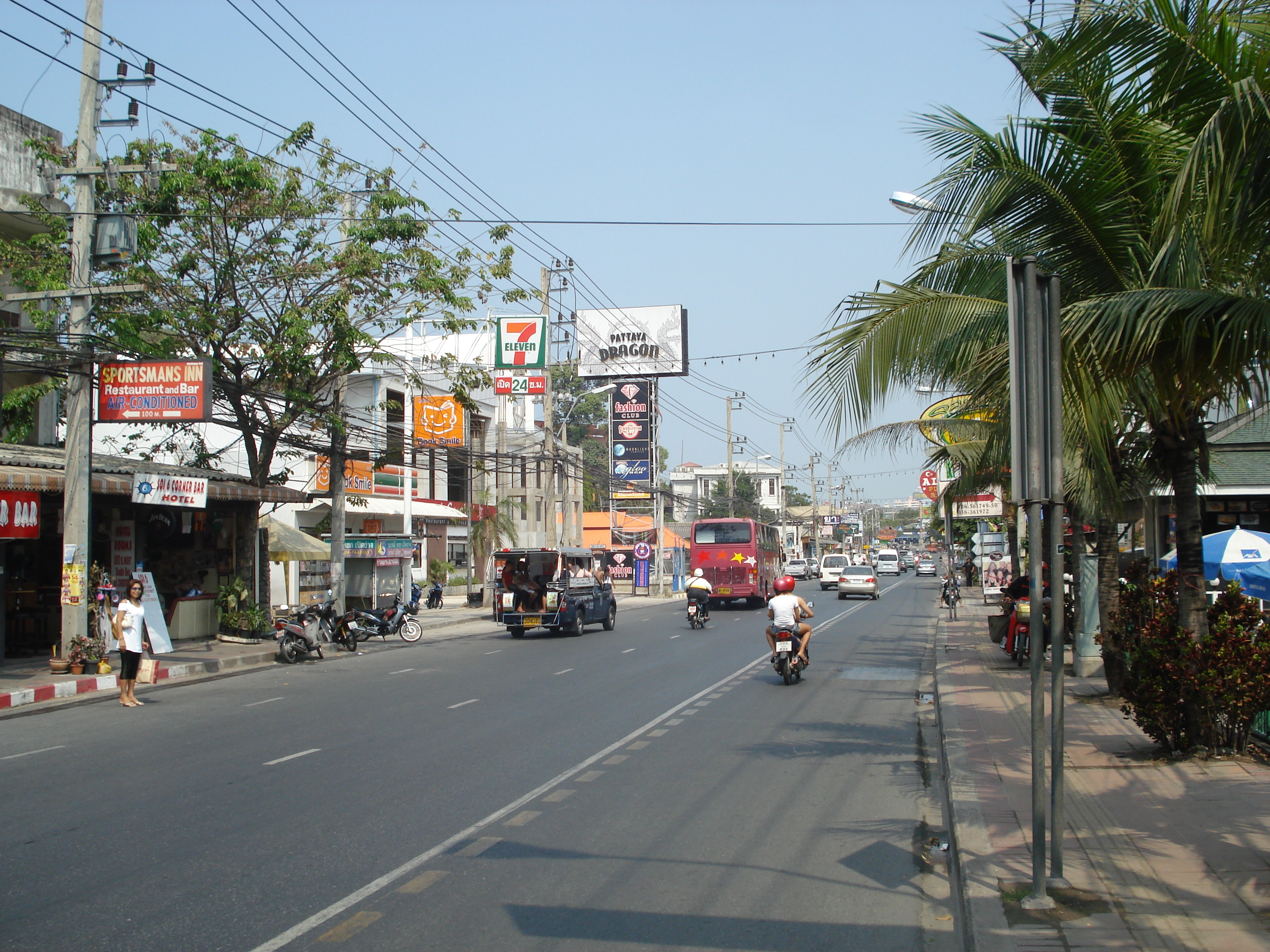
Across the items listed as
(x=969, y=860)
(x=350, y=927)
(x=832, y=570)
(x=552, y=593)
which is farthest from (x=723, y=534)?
(x=350, y=927)

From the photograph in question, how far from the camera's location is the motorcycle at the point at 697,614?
2858cm

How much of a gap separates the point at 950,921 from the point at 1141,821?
221 centimetres

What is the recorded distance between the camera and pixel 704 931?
5.35 m

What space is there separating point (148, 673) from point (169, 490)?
3.66m

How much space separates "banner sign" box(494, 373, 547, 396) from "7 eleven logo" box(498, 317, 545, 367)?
1180 millimetres

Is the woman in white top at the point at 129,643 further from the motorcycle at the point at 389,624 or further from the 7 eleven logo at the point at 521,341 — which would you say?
the 7 eleven logo at the point at 521,341

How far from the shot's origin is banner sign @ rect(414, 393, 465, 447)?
115 feet

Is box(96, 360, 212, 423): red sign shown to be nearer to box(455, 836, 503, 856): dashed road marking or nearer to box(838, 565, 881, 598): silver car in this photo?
box(455, 836, 503, 856): dashed road marking

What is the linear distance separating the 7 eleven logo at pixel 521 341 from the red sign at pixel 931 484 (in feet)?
55.0

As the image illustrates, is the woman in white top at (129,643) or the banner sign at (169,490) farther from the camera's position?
the banner sign at (169,490)

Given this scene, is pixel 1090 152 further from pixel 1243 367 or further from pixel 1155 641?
pixel 1155 641

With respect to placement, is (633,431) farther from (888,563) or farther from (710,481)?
(710,481)

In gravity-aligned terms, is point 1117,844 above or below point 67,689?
above

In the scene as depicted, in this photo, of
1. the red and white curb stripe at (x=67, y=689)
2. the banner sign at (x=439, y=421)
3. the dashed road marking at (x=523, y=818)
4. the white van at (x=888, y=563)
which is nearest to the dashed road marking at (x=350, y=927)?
the dashed road marking at (x=523, y=818)
